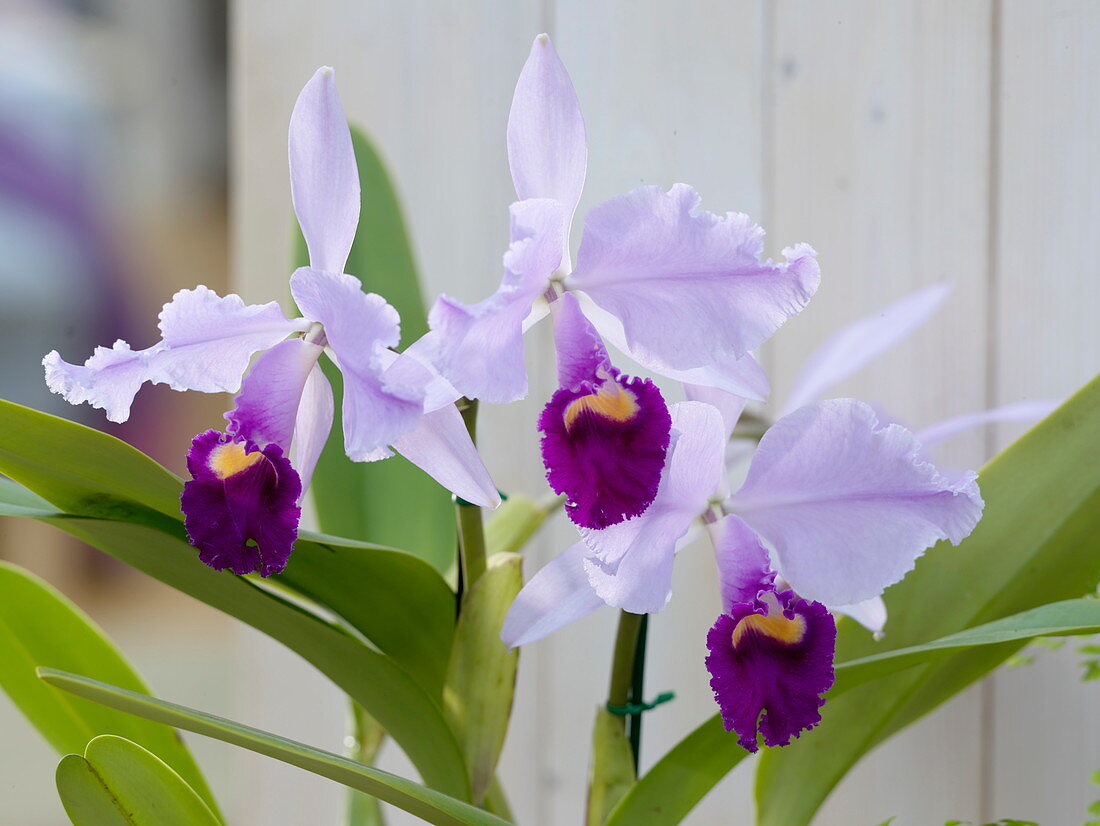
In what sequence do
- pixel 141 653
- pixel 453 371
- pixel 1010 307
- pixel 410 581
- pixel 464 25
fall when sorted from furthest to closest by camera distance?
pixel 141 653 → pixel 464 25 → pixel 1010 307 → pixel 410 581 → pixel 453 371

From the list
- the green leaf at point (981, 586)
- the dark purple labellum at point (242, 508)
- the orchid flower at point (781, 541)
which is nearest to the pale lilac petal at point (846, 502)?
the orchid flower at point (781, 541)

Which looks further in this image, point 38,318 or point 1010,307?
point 38,318

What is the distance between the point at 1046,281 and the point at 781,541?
411 millimetres

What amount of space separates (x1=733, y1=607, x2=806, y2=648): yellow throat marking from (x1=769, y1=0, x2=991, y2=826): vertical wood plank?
0.40 meters

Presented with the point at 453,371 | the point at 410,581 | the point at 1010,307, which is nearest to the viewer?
the point at 453,371

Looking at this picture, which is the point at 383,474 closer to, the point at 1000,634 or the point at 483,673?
the point at 483,673

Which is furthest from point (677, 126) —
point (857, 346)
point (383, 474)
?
point (383, 474)

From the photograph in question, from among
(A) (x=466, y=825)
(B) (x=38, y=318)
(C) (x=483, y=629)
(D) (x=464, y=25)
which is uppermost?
(D) (x=464, y=25)

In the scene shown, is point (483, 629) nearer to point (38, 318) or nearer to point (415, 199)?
point (415, 199)

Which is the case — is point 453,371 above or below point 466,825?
above

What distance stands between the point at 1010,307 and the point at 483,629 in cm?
50

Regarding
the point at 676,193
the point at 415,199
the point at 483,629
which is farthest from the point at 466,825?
the point at 415,199

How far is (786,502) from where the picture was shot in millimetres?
453

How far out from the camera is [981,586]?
518mm
